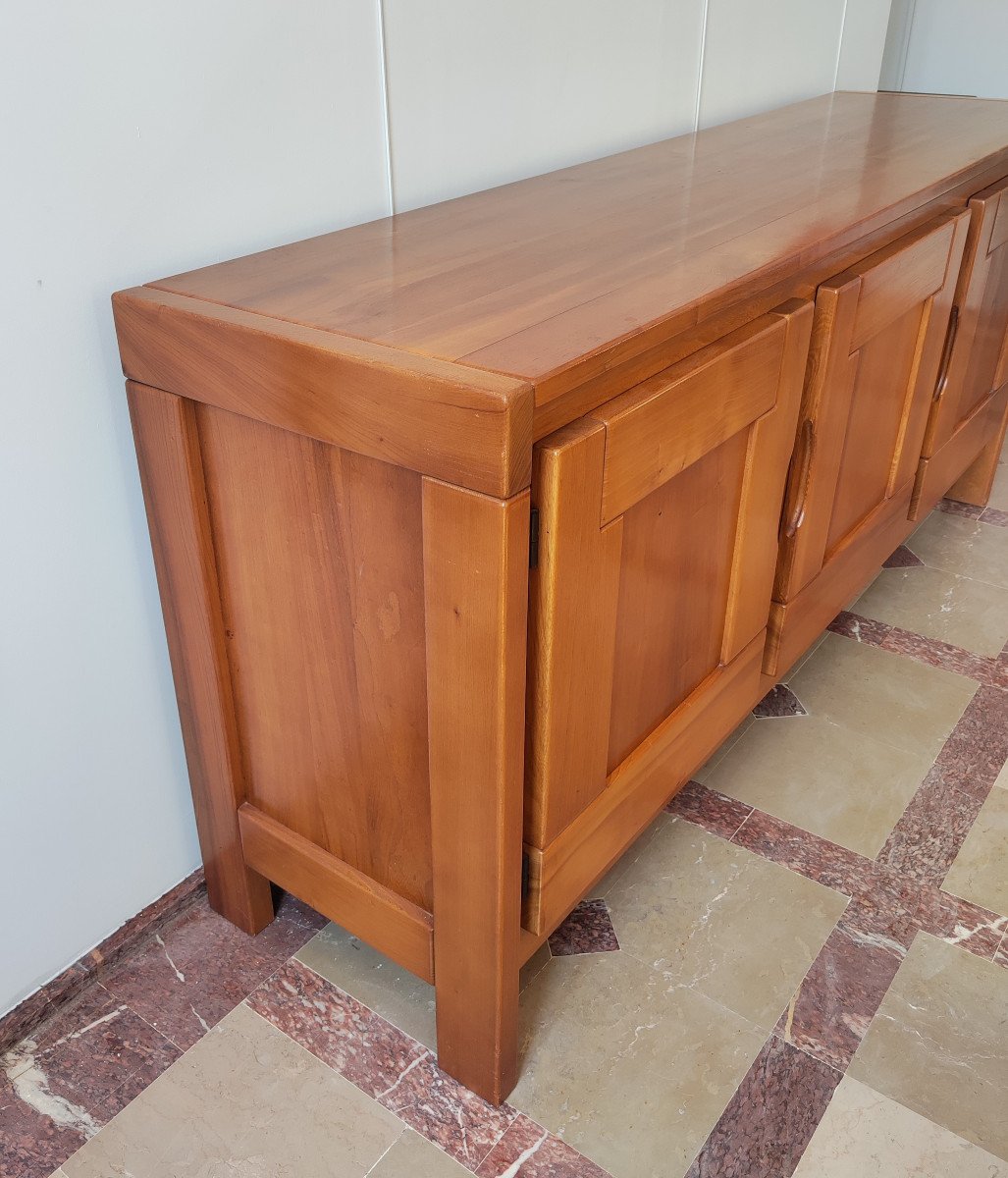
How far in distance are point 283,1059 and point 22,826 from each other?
44cm

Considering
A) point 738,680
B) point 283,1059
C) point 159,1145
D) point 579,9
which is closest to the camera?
point 159,1145

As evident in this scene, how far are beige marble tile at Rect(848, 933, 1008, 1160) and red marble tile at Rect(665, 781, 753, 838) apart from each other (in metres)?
0.33

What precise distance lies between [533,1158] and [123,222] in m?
1.16

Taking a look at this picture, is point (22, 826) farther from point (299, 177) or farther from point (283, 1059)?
point (299, 177)

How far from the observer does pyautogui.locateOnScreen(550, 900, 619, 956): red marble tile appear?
4.93 feet

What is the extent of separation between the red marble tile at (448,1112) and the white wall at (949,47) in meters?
3.76

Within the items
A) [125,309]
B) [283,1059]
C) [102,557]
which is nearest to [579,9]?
[125,309]

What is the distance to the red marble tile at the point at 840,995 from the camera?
1.38 m

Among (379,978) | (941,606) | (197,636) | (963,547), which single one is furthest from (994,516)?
(197,636)

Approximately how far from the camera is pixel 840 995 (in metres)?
1.44

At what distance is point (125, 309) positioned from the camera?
1.14m

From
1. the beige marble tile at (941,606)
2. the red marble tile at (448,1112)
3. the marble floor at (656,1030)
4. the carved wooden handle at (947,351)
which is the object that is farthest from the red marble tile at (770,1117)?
the carved wooden handle at (947,351)

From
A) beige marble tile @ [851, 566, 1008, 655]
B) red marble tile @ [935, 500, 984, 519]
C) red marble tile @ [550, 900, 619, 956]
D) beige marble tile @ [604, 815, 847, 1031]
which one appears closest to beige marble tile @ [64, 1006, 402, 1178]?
red marble tile @ [550, 900, 619, 956]

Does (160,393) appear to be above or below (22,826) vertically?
above
